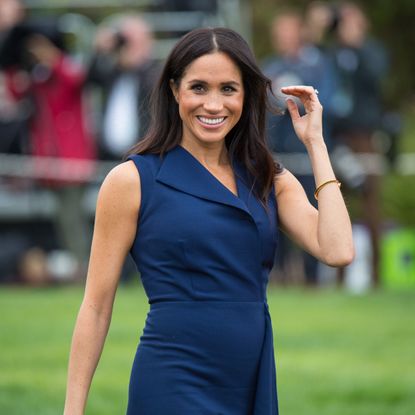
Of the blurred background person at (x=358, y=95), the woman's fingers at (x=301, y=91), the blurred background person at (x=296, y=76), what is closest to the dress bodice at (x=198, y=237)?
the woman's fingers at (x=301, y=91)

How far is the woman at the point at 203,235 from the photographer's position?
4332mm

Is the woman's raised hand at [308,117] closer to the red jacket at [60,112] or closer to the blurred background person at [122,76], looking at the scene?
the blurred background person at [122,76]

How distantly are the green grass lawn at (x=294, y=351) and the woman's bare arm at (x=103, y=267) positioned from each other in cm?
344

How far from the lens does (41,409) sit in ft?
26.2

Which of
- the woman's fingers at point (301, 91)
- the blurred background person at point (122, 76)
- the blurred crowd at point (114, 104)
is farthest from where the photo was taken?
the blurred background person at point (122, 76)

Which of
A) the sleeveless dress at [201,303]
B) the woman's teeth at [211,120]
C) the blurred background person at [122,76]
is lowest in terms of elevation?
the sleeveless dress at [201,303]

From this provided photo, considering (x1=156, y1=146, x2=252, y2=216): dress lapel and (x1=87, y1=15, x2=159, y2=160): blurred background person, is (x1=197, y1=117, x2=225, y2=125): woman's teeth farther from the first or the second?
(x1=87, y1=15, x2=159, y2=160): blurred background person

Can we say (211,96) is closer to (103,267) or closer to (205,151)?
(205,151)

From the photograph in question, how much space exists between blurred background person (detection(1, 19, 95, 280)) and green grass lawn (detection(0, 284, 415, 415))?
1434mm

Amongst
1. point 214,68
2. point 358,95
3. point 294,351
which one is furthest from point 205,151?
point 358,95

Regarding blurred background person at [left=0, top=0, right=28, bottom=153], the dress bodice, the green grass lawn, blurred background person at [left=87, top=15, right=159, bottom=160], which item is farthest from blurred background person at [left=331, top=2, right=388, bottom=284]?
the dress bodice

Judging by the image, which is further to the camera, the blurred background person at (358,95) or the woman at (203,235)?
the blurred background person at (358,95)

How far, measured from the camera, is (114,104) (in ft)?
47.9

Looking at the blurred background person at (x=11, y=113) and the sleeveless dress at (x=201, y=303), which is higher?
the blurred background person at (x=11, y=113)
